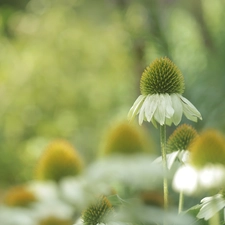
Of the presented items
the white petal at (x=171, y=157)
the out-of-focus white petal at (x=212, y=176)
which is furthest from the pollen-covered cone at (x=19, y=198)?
the out-of-focus white petal at (x=212, y=176)

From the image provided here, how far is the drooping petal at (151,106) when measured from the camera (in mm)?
816

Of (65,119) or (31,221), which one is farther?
(65,119)

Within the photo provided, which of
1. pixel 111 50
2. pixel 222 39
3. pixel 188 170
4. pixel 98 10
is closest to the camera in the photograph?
pixel 188 170

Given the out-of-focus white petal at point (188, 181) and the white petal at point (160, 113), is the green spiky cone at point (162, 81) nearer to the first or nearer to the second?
the white petal at point (160, 113)

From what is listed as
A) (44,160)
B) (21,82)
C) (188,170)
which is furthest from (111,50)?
(188,170)

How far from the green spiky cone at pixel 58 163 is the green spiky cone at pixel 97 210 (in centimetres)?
34

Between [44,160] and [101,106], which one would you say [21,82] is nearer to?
[101,106]

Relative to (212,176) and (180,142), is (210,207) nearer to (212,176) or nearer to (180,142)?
(212,176)

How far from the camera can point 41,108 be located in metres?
4.27

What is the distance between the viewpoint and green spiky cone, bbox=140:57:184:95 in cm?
92

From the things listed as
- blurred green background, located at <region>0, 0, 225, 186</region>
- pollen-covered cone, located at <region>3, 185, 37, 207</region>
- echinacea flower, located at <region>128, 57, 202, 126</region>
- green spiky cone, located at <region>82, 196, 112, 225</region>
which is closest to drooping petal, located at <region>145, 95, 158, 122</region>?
echinacea flower, located at <region>128, 57, 202, 126</region>

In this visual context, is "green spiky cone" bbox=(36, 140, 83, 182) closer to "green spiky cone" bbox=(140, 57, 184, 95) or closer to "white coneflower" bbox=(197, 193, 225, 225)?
"green spiky cone" bbox=(140, 57, 184, 95)

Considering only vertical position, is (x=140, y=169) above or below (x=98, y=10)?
below

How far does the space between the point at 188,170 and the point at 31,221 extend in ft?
0.74
